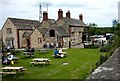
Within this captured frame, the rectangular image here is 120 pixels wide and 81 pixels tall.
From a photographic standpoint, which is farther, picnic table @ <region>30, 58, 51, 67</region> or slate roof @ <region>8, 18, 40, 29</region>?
slate roof @ <region>8, 18, 40, 29</region>

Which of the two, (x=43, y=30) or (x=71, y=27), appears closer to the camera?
(x=43, y=30)

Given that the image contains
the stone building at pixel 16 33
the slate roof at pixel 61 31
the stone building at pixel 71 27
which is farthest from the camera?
the stone building at pixel 71 27

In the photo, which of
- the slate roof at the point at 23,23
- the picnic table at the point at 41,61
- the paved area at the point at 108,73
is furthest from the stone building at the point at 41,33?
the paved area at the point at 108,73

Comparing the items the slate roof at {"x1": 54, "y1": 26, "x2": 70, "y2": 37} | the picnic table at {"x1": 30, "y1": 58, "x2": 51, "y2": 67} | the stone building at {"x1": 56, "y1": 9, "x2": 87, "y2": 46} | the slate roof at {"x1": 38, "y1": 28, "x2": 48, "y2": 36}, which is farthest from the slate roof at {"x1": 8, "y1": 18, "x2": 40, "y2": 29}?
the picnic table at {"x1": 30, "y1": 58, "x2": 51, "y2": 67}

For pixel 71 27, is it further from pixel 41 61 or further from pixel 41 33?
pixel 41 61

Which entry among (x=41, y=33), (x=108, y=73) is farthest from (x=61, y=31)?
(x=108, y=73)

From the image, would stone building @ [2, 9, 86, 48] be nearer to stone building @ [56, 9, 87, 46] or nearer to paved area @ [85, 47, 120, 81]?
stone building @ [56, 9, 87, 46]

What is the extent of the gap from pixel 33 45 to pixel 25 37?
333 cm

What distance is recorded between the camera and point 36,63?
885 inches

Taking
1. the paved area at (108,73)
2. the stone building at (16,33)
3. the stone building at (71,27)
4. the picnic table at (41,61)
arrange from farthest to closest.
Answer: the stone building at (71,27)
the stone building at (16,33)
the picnic table at (41,61)
the paved area at (108,73)

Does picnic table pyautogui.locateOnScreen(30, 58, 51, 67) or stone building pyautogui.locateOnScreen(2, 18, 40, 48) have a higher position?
stone building pyautogui.locateOnScreen(2, 18, 40, 48)

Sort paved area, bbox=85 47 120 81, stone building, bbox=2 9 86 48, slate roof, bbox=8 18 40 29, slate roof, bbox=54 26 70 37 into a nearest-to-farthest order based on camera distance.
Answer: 1. paved area, bbox=85 47 120 81
2. stone building, bbox=2 9 86 48
3. slate roof, bbox=54 26 70 37
4. slate roof, bbox=8 18 40 29

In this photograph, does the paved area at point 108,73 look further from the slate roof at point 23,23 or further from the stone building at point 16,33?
the slate roof at point 23,23

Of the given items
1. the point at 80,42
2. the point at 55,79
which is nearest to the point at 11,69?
the point at 55,79
